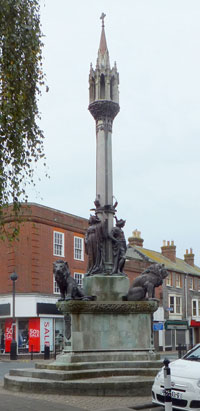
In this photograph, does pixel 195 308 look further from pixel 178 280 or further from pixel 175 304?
pixel 178 280

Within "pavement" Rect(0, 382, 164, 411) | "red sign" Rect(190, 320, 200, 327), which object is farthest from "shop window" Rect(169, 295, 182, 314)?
"pavement" Rect(0, 382, 164, 411)

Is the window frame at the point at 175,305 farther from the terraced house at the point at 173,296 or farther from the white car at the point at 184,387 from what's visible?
the white car at the point at 184,387

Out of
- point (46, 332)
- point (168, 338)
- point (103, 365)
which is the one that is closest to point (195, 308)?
point (168, 338)

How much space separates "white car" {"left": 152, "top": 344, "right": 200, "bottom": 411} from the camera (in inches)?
338

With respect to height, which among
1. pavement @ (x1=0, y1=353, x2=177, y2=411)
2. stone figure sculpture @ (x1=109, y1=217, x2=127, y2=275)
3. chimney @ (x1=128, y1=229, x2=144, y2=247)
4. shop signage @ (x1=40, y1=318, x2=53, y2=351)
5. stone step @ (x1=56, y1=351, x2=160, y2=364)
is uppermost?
chimney @ (x1=128, y1=229, x2=144, y2=247)

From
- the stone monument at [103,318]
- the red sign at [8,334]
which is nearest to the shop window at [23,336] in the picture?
the red sign at [8,334]

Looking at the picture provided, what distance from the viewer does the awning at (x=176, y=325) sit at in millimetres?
50688

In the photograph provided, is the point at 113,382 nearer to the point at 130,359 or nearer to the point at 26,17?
the point at 130,359

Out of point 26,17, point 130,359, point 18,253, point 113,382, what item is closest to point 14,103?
point 26,17

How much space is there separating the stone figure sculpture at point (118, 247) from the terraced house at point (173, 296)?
32592 mm

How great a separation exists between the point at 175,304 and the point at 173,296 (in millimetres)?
837

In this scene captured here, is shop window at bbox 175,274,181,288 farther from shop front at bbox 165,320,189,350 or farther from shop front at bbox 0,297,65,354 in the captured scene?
shop front at bbox 0,297,65,354

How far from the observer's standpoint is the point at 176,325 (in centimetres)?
5184

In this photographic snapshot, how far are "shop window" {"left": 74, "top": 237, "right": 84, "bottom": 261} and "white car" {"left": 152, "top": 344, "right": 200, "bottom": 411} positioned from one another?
104 ft
